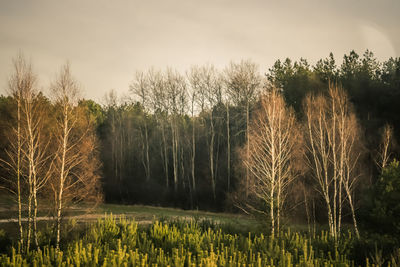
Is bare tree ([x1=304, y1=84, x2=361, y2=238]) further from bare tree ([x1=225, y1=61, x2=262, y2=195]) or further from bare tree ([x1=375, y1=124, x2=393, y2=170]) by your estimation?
bare tree ([x1=225, y1=61, x2=262, y2=195])

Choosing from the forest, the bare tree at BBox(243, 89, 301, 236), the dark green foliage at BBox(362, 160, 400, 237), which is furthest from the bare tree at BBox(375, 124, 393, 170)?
the bare tree at BBox(243, 89, 301, 236)

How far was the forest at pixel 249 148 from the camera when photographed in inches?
437

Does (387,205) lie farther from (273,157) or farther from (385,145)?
(385,145)

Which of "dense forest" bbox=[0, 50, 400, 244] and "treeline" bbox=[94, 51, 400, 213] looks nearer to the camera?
"dense forest" bbox=[0, 50, 400, 244]

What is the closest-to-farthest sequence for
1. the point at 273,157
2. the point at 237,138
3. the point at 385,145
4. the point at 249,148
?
the point at 273,157, the point at 385,145, the point at 249,148, the point at 237,138

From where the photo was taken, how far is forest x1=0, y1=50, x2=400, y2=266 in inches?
437

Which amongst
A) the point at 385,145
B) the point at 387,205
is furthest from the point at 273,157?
the point at 385,145

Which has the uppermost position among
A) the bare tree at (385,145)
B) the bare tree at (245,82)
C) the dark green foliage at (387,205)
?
the bare tree at (245,82)

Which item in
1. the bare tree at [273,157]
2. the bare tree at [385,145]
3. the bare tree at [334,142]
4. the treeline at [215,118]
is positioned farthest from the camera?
the treeline at [215,118]

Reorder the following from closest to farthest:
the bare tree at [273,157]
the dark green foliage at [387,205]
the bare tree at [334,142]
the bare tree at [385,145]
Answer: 1. the bare tree at [273,157]
2. the dark green foliage at [387,205]
3. the bare tree at [334,142]
4. the bare tree at [385,145]

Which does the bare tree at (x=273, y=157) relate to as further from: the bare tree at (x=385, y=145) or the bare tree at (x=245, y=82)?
the bare tree at (x=245, y=82)

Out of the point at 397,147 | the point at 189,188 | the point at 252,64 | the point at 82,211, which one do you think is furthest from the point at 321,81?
the point at 82,211

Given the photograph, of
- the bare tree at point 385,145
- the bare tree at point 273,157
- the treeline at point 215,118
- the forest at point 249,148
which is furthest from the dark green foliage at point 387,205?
→ the treeline at point 215,118

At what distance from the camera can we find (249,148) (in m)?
22.3
